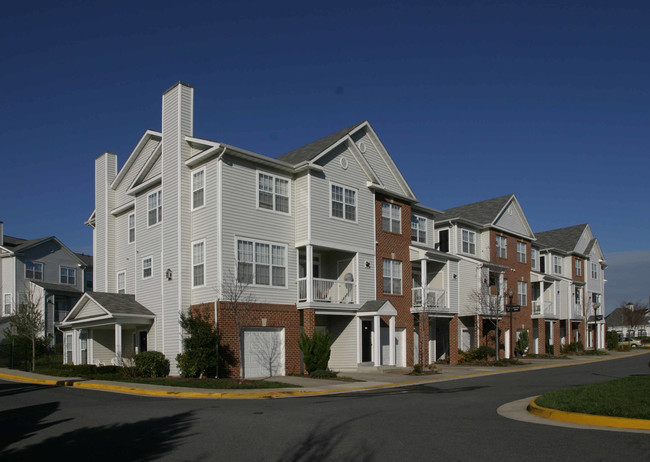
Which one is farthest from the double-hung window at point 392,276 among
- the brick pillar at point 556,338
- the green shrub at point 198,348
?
the brick pillar at point 556,338

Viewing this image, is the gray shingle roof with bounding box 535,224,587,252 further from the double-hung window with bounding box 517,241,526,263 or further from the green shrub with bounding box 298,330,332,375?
the green shrub with bounding box 298,330,332,375

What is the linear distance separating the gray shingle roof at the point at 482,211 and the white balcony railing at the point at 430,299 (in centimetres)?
798

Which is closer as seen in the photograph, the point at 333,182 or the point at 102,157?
the point at 333,182

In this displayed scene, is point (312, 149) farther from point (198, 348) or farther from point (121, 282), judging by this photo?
point (121, 282)

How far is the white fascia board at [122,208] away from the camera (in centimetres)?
3289

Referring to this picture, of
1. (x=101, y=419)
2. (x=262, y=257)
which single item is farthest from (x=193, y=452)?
(x=262, y=257)

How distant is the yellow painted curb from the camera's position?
11.0 meters

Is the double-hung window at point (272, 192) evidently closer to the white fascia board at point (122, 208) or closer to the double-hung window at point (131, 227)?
the white fascia board at point (122, 208)

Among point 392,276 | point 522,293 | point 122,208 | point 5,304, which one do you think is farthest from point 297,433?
point 5,304

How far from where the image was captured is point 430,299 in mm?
34000

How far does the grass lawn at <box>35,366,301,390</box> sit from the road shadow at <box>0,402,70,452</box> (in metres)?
5.89

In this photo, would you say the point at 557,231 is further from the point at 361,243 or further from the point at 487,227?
the point at 361,243

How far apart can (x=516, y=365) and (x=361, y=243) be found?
40.4 ft

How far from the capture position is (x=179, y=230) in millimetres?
26078
